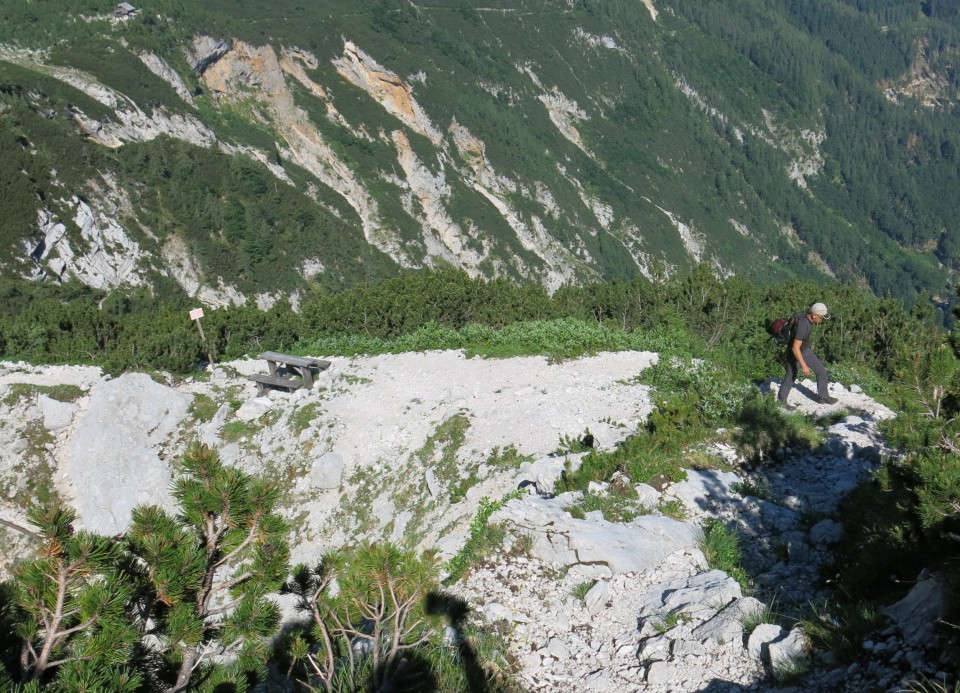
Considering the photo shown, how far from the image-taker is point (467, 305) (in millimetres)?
15898

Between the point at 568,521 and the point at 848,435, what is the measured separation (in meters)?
4.19

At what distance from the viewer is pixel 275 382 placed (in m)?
12.2

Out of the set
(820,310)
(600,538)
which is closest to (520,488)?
(600,538)

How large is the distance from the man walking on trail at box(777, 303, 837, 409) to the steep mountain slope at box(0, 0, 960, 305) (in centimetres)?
969

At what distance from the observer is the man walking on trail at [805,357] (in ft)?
27.6

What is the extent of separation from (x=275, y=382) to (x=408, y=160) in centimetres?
8738

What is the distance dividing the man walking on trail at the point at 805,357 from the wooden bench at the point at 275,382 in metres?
8.68

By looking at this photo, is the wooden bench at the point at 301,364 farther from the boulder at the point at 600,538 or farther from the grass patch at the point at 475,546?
the boulder at the point at 600,538

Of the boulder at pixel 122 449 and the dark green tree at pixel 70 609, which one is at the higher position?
the dark green tree at pixel 70 609

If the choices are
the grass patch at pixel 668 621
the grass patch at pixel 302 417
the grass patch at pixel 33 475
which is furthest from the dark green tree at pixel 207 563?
the grass patch at pixel 33 475

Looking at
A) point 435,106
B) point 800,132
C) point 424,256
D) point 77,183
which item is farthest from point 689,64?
point 77,183

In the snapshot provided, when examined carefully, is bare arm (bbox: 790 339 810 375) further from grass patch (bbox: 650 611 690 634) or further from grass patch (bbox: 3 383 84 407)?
grass patch (bbox: 3 383 84 407)

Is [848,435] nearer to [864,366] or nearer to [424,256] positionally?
[864,366]

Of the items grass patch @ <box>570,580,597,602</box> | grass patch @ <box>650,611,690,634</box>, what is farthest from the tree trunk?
grass patch @ <box>650,611,690,634</box>
